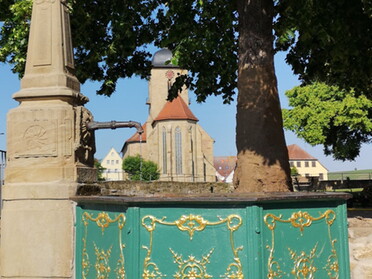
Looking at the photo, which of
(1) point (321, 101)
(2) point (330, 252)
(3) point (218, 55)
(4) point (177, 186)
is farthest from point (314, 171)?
(2) point (330, 252)

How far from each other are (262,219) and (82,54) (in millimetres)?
10425

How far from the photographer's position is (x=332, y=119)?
37.2 metres

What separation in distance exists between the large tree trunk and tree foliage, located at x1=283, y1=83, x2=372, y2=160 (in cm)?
2773

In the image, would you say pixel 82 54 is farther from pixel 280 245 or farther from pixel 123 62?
pixel 280 245

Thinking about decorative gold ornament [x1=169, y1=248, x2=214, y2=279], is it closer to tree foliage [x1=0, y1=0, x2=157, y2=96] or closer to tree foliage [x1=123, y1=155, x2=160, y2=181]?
tree foliage [x1=0, y1=0, x2=157, y2=96]

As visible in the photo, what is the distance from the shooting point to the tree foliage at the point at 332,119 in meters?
34.6

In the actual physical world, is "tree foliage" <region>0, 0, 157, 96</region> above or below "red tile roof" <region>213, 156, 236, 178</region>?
below

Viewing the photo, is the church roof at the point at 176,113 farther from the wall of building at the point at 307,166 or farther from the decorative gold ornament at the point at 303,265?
the decorative gold ornament at the point at 303,265

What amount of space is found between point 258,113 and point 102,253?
3.82m

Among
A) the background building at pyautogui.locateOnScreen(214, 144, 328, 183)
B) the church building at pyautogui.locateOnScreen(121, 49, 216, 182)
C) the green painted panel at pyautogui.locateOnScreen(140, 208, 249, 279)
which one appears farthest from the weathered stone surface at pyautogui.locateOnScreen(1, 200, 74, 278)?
the background building at pyautogui.locateOnScreen(214, 144, 328, 183)

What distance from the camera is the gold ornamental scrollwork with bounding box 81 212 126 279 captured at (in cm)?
404

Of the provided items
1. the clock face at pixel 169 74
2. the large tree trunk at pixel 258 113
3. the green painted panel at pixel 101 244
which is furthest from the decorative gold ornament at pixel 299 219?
the clock face at pixel 169 74

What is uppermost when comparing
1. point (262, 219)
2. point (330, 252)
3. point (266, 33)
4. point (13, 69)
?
point (13, 69)

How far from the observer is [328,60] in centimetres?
1123
